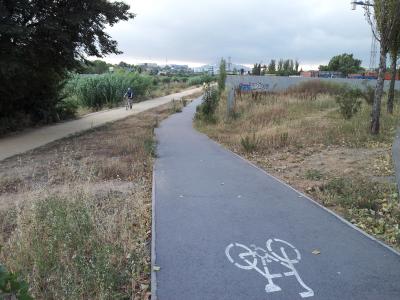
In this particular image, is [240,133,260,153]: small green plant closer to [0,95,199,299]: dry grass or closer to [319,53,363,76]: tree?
[0,95,199,299]: dry grass

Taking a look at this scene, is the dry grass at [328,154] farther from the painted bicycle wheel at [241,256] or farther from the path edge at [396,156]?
the painted bicycle wheel at [241,256]

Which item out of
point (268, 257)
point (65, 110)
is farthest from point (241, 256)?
point (65, 110)

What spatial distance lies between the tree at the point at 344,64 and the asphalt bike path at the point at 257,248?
288 ft

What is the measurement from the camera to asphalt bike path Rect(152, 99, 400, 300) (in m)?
4.16

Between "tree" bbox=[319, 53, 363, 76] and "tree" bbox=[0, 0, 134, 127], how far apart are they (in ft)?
259

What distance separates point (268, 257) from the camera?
16.0ft

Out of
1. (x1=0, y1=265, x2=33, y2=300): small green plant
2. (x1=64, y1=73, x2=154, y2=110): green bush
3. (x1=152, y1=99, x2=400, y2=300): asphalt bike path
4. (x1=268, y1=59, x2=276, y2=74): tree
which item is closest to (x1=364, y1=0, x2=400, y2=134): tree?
(x1=152, y1=99, x2=400, y2=300): asphalt bike path

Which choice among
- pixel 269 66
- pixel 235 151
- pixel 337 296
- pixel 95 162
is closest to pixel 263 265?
pixel 337 296

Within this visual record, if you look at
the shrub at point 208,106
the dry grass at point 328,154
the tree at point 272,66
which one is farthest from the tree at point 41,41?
the tree at point 272,66

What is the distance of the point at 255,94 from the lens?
74.9 feet

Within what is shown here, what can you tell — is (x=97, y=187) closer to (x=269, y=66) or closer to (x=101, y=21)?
(x=101, y=21)

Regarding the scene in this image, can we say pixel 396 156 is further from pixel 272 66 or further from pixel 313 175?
pixel 272 66

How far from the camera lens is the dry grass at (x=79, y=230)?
4160 millimetres

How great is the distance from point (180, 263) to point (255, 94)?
18879 millimetres
